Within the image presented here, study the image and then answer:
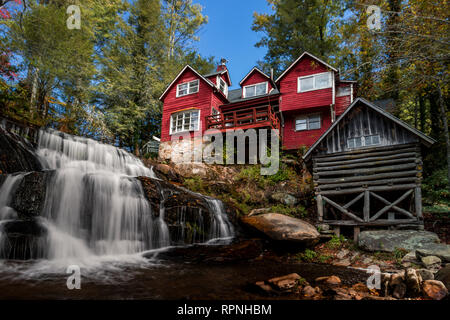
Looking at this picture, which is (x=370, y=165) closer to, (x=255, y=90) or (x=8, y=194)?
(x=8, y=194)

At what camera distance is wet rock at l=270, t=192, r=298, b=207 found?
42.0ft

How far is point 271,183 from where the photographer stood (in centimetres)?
1499

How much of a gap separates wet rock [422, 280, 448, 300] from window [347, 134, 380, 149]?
7.67 m

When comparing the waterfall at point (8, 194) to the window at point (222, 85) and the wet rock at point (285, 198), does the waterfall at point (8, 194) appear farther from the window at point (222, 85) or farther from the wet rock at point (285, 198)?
the window at point (222, 85)

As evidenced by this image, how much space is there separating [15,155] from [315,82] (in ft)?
64.4

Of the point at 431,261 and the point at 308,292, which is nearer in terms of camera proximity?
the point at 308,292

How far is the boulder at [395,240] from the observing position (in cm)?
760

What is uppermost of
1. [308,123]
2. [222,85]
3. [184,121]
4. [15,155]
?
[222,85]

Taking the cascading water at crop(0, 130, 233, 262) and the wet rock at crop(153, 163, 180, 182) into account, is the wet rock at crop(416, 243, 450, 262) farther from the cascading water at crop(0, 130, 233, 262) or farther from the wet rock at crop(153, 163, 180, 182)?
the wet rock at crop(153, 163, 180, 182)

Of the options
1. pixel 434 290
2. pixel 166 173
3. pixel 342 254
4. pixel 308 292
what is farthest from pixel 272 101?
pixel 308 292

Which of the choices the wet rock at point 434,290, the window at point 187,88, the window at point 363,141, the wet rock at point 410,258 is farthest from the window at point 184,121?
the wet rock at point 434,290

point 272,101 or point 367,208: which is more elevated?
point 272,101

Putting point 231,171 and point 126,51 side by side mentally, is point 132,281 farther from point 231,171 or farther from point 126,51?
point 126,51

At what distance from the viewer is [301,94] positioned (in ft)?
61.3
